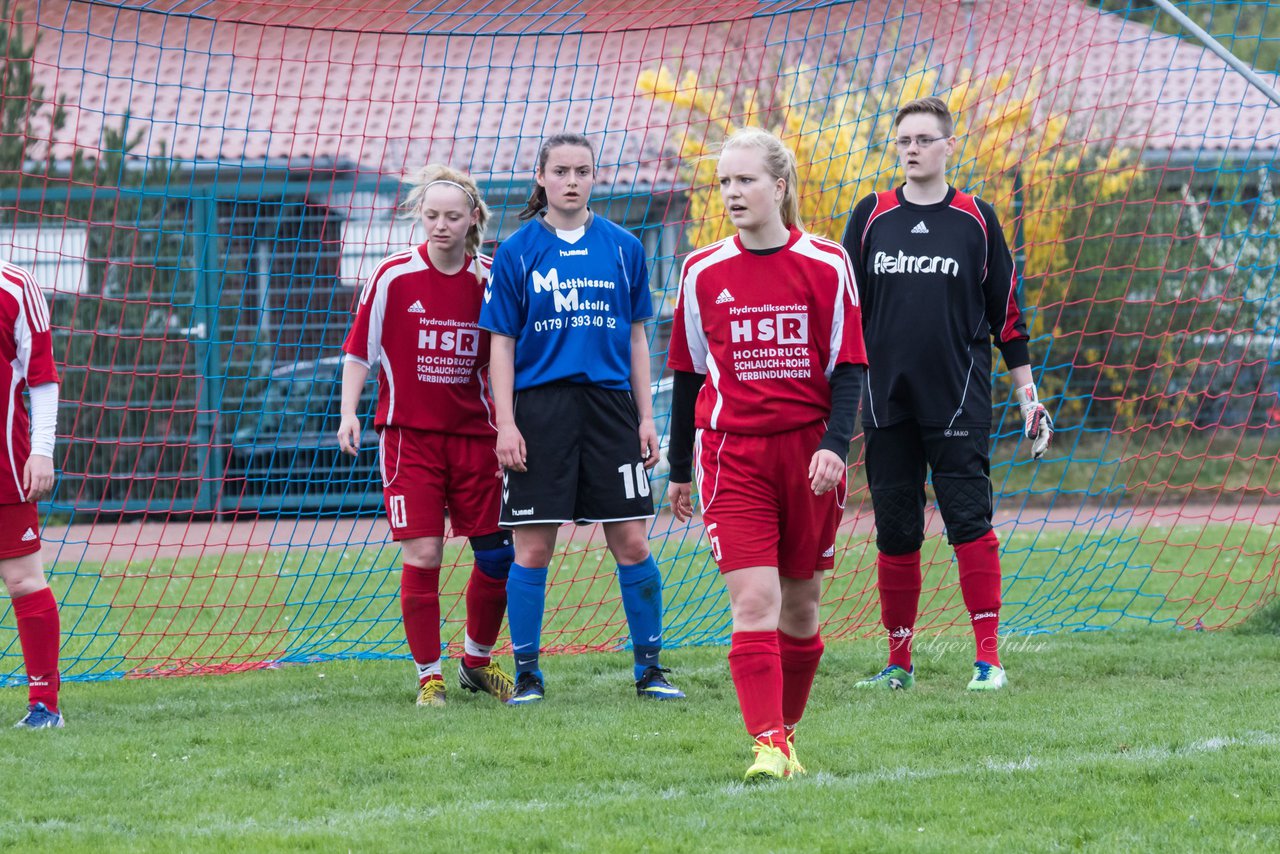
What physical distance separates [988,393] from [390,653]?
2.84 m

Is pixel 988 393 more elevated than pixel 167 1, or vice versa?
pixel 167 1

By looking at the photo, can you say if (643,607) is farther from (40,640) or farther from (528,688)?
(40,640)

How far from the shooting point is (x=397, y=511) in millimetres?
5281

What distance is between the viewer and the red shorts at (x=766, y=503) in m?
3.87

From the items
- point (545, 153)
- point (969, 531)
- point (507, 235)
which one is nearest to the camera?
point (545, 153)

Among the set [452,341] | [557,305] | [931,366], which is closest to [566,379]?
[557,305]

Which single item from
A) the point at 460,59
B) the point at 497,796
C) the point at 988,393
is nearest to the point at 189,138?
the point at 460,59

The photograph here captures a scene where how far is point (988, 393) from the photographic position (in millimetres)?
5320

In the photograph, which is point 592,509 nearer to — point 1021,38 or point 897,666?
point 897,666

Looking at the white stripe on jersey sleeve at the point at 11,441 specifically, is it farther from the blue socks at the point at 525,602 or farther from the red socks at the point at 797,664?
the red socks at the point at 797,664

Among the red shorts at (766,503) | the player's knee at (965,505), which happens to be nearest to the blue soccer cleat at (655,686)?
the player's knee at (965,505)

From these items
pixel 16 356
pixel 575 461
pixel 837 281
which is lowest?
pixel 575 461

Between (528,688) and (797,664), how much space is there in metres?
1.48

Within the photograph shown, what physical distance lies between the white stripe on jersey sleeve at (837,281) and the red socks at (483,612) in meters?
1.90
